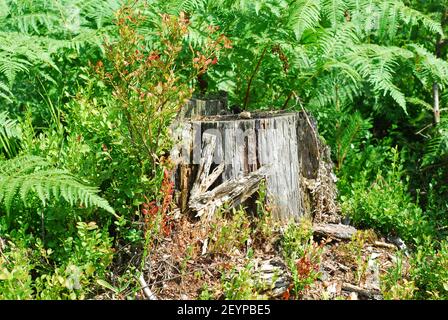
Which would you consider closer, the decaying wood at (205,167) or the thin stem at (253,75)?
the decaying wood at (205,167)

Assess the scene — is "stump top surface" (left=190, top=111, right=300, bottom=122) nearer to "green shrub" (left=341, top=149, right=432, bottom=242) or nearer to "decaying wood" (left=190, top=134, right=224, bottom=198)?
"decaying wood" (left=190, top=134, right=224, bottom=198)

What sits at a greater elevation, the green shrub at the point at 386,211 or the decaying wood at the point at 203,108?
the decaying wood at the point at 203,108

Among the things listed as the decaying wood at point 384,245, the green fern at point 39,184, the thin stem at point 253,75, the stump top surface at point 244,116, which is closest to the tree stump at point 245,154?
the stump top surface at point 244,116

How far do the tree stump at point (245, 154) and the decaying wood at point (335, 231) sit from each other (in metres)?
0.17

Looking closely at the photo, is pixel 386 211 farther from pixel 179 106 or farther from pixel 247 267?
pixel 179 106

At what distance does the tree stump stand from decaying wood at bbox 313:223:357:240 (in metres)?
0.17

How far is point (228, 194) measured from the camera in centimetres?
421

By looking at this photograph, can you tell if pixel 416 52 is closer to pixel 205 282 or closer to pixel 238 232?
pixel 238 232

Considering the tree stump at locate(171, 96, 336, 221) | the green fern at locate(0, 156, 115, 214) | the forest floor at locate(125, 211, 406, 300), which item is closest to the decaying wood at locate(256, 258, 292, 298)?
the forest floor at locate(125, 211, 406, 300)

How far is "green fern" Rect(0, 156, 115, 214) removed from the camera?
11.5ft

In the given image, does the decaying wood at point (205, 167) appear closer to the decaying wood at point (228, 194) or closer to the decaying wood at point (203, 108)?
the decaying wood at point (228, 194)

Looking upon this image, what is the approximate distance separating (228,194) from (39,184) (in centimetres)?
121

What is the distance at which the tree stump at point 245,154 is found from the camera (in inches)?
167
